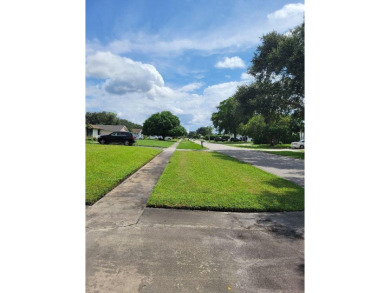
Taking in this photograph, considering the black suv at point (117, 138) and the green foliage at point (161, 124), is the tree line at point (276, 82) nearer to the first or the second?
the black suv at point (117, 138)

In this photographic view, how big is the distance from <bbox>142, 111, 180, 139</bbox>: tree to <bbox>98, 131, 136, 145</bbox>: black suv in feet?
163

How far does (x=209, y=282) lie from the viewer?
260cm

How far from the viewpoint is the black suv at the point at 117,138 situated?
83.8 ft

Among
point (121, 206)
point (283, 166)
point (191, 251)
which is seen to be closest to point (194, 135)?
point (283, 166)

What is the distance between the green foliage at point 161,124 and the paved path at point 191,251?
71.7 m

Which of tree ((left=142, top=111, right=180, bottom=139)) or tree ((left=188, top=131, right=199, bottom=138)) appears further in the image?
tree ((left=188, top=131, right=199, bottom=138))

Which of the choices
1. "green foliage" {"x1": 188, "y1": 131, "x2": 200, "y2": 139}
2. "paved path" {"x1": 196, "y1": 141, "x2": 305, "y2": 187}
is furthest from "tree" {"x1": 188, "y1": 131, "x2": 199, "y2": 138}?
"paved path" {"x1": 196, "y1": 141, "x2": 305, "y2": 187}

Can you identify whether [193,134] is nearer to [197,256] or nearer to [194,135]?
[194,135]

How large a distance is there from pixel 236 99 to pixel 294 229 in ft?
63.0

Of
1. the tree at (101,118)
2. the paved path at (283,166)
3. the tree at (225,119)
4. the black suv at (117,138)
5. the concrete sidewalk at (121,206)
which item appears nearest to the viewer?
the concrete sidewalk at (121,206)

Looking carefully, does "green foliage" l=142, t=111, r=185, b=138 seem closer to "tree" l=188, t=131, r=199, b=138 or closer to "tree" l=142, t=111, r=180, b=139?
"tree" l=142, t=111, r=180, b=139

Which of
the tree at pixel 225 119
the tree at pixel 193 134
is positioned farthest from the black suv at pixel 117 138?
the tree at pixel 193 134

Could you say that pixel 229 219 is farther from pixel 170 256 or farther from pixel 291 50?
pixel 291 50

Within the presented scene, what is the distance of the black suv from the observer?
1006 inches
